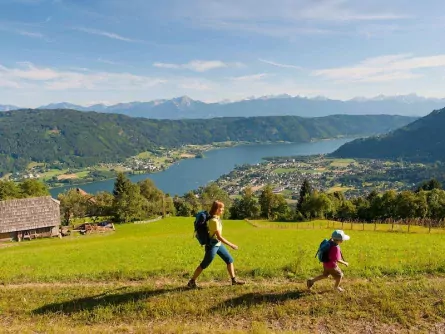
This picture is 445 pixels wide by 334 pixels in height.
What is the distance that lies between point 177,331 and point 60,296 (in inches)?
213

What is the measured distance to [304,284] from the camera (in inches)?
488

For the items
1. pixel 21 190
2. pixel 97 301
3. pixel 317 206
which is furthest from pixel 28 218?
pixel 317 206

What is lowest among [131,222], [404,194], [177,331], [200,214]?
[131,222]

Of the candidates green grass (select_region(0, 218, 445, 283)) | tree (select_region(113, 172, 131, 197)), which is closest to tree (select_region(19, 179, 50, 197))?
tree (select_region(113, 172, 131, 197))

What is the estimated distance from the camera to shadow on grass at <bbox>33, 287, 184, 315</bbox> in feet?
36.4

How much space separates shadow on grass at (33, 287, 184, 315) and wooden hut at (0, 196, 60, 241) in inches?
1859

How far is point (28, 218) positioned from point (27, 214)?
708 mm

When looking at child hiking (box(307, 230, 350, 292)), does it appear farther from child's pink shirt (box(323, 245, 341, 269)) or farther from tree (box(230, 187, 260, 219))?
tree (box(230, 187, 260, 219))

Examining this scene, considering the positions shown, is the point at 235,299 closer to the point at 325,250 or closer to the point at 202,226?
the point at 202,226

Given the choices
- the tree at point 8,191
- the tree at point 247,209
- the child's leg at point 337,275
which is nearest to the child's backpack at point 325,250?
the child's leg at point 337,275

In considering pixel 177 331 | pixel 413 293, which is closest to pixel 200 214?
pixel 177 331

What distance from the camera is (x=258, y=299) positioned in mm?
10953

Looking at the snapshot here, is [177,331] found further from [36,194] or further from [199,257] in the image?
[36,194]

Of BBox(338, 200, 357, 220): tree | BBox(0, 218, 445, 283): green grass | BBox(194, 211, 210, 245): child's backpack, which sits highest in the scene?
BBox(194, 211, 210, 245): child's backpack
